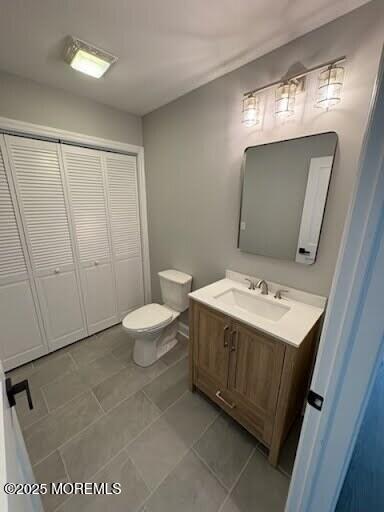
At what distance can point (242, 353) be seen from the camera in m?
1.31

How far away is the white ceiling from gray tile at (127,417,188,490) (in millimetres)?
2524

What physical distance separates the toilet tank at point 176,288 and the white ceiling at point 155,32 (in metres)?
1.74

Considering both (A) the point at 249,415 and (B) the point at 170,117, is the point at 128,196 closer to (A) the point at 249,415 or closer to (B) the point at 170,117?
(B) the point at 170,117

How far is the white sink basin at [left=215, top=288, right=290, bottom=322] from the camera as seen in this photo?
149 cm

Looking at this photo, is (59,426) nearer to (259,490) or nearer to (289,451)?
(259,490)

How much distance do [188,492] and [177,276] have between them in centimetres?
155

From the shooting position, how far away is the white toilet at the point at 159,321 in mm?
1919

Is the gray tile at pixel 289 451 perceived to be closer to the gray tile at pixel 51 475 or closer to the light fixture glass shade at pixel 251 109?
the gray tile at pixel 51 475

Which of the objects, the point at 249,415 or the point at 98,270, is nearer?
the point at 249,415

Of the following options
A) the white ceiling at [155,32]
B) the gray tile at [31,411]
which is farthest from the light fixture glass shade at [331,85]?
the gray tile at [31,411]

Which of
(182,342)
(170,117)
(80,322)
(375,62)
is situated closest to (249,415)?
(182,342)

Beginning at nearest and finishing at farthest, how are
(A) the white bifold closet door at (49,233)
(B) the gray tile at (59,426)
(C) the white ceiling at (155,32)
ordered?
(C) the white ceiling at (155,32), (B) the gray tile at (59,426), (A) the white bifold closet door at (49,233)

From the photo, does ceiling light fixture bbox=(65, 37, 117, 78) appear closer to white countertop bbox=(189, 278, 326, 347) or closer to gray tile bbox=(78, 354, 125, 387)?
white countertop bbox=(189, 278, 326, 347)

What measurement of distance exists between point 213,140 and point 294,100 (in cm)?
66
